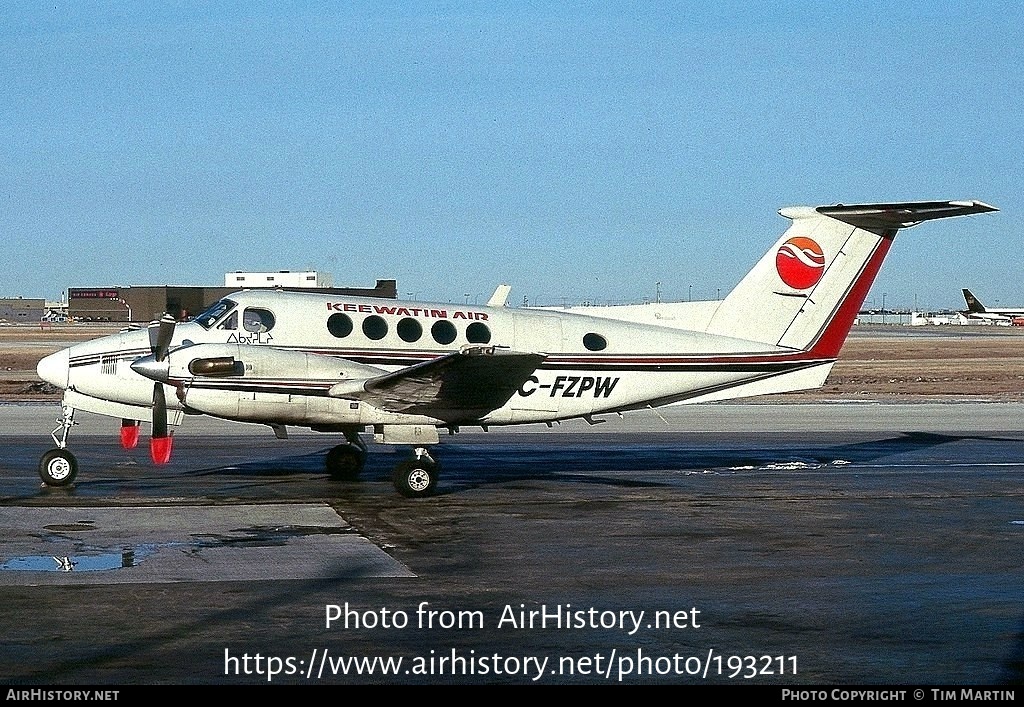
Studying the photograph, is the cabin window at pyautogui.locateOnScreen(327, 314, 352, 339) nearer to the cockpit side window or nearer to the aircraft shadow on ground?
the cockpit side window

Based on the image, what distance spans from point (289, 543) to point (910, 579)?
6.58 metres

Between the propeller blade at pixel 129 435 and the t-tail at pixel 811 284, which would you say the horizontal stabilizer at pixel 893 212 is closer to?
the t-tail at pixel 811 284

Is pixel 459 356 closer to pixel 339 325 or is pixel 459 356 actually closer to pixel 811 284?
pixel 339 325

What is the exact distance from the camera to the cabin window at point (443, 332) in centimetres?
1914

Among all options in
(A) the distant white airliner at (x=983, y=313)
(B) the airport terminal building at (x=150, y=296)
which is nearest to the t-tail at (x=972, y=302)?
(A) the distant white airliner at (x=983, y=313)

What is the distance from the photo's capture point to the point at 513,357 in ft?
54.0

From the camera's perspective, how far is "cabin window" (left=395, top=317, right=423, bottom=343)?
19000mm

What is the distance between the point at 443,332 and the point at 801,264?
623cm

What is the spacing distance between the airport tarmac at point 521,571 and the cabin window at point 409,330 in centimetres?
235

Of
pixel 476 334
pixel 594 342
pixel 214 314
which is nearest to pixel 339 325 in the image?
pixel 214 314

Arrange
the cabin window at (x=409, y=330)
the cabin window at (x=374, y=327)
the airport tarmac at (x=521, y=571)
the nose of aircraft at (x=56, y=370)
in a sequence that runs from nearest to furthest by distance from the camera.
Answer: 1. the airport tarmac at (x=521, y=571)
2. the nose of aircraft at (x=56, y=370)
3. the cabin window at (x=374, y=327)
4. the cabin window at (x=409, y=330)

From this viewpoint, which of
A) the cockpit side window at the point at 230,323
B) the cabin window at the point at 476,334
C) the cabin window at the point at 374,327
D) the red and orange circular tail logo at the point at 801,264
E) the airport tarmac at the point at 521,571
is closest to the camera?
the airport tarmac at the point at 521,571

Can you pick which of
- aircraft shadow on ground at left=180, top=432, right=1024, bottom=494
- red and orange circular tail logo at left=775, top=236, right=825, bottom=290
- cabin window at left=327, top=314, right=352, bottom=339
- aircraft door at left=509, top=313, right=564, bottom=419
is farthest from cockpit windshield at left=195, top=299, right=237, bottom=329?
red and orange circular tail logo at left=775, top=236, right=825, bottom=290
